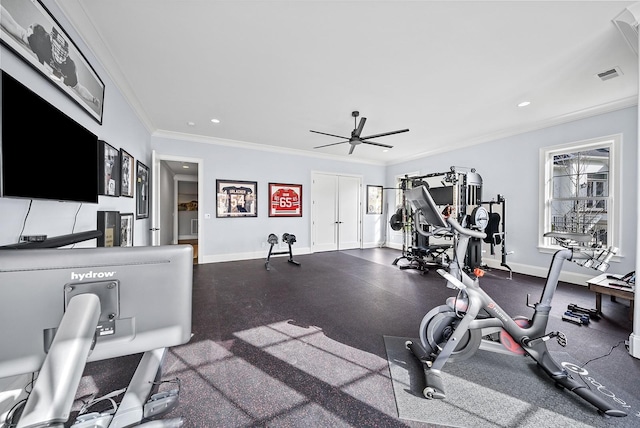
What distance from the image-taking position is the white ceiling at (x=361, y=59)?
1.99 meters

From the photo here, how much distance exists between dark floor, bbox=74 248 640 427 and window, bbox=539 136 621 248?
104 centimetres

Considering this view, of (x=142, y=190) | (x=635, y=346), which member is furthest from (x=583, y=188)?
(x=142, y=190)

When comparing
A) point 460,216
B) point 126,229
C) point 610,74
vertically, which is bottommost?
point 126,229

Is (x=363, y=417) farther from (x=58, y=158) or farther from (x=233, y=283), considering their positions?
A: (x=233, y=283)

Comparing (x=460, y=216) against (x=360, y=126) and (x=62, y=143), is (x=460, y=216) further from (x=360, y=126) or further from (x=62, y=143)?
(x=62, y=143)

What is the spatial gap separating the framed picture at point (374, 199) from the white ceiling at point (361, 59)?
3.40m

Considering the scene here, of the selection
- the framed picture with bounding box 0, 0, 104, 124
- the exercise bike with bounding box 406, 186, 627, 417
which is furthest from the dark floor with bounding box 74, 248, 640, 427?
the framed picture with bounding box 0, 0, 104, 124

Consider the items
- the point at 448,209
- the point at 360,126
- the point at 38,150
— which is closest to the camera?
the point at 38,150

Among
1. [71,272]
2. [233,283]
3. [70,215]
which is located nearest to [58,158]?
[70,215]

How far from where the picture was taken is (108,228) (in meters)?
2.45

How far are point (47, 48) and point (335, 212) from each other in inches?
236

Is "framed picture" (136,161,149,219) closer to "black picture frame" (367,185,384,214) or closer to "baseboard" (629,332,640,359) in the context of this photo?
"black picture frame" (367,185,384,214)

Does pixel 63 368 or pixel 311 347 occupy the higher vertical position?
pixel 63 368

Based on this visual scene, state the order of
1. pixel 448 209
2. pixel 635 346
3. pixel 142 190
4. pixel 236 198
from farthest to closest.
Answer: pixel 236 198, pixel 448 209, pixel 142 190, pixel 635 346
